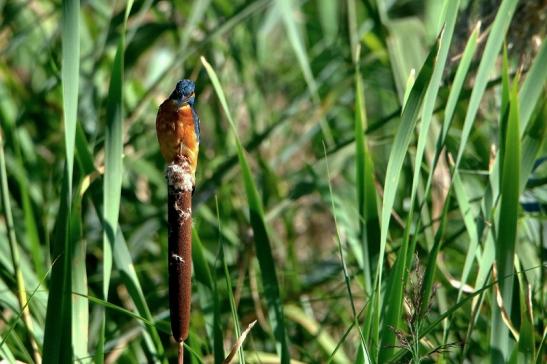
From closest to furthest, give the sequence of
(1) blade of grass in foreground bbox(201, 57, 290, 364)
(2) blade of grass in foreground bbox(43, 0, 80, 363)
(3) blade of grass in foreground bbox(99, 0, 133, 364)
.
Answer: (2) blade of grass in foreground bbox(43, 0, 80, 363) < (3) blade of grass in foreground bbox(99, 0, 133, 364) < (1) blade of grass in foreground bbox(201, 57, 290, 364)

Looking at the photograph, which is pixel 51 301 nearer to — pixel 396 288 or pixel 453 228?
pixel 396 288

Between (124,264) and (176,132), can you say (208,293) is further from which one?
(176,132)

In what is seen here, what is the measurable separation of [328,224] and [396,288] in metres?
1.72

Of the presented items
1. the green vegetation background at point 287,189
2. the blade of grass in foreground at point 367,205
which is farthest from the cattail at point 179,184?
the blade of grass in foreground at point 367,205

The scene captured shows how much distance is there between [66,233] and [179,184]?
0.64 feet

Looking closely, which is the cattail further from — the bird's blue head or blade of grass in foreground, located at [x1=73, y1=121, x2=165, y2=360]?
blade of grass in foreground, located at [x1=73, y1=121, x2=165, y2=360]

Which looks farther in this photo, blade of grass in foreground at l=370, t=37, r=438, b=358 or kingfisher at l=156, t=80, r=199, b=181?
blade of grass in foreground at l=370, t=37, r=438, b=358

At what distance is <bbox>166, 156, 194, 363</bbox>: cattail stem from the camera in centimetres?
100

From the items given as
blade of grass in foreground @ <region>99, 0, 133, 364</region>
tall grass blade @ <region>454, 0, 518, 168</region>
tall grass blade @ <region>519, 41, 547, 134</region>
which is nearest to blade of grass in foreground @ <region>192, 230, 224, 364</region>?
blade of grass in foreground @ <region>99, 0, 133, 364</region>

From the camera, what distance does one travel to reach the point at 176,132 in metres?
1.03

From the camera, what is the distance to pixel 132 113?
2057 mm

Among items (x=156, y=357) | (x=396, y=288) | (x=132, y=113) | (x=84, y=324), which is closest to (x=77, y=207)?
(x=84, y=324)

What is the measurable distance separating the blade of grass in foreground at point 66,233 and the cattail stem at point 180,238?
141mm

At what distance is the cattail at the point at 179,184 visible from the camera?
100 cm
